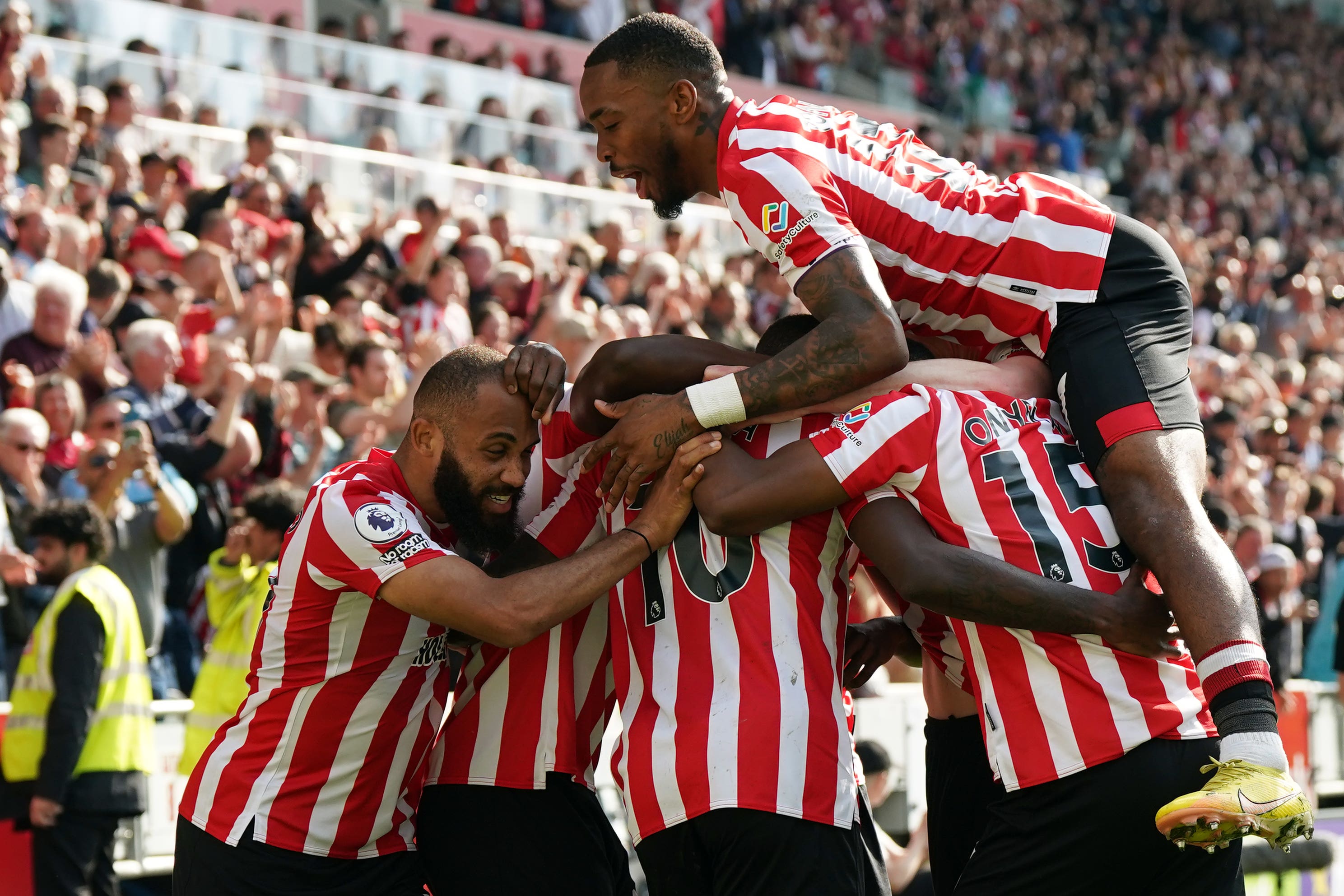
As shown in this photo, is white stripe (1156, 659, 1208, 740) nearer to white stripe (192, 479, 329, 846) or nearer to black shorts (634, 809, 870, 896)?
black shorts (634, 809, 870, 896)

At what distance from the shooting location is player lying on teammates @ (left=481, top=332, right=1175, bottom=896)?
134 inches

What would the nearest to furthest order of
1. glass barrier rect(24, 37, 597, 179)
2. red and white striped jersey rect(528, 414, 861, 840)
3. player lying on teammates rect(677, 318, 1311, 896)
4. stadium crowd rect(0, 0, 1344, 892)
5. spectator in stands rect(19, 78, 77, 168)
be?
player lying on teammates rect(677, 318, 1311, 896) < red and white striped jersey rect(528, 414, 861, 840) < stadium crowd rect(0, 0, 1344, 892) < spectator in stands rect(19, 78, 77, 168) < glass barrier rect(24, 37, 597, 179)

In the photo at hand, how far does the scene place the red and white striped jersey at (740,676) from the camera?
3.57m

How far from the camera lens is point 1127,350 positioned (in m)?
3.73

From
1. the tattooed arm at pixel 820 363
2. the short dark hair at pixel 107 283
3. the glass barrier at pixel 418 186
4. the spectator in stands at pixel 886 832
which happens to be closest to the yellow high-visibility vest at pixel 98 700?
the short dark hair at pixel 107 283

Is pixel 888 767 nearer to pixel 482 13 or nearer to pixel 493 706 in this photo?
pixel 493 706

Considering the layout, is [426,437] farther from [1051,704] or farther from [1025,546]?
[1051,704]

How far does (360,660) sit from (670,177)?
1503 millimetres

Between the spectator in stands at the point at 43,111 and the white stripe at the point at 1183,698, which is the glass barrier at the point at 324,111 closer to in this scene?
the spectator in stands at the point at 43,111

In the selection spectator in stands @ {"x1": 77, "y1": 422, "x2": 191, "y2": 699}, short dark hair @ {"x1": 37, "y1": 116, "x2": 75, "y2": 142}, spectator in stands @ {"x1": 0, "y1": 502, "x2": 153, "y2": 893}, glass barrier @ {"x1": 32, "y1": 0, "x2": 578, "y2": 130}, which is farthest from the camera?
glass barrier @ {"x1": 32, "y1": 0, "x2": 578, "y2": 130}

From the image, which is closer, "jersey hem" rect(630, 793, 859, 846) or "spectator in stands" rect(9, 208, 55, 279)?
"jersey hem" rect(630, 793, 859, 846)

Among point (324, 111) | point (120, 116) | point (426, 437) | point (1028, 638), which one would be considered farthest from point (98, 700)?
point (324, 111)

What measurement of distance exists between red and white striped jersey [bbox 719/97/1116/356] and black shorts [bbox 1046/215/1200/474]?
0.05 metres

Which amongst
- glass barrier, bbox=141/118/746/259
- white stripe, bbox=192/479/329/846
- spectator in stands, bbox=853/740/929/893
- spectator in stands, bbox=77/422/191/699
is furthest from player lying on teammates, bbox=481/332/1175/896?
glass barrier, bbox=141/118/746/259
